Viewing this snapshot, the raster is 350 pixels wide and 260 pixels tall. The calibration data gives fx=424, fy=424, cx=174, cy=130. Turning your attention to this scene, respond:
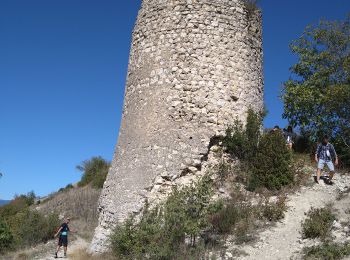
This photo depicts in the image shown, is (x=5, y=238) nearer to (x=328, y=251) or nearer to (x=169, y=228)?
(x=169, y=228)

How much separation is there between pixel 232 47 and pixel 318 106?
519 centimetres

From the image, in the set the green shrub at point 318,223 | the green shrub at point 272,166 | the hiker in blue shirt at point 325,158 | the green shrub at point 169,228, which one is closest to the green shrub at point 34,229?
the green shrub at point 169,228

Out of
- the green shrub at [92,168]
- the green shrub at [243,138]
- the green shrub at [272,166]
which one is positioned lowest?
the green shrub at [272,166]

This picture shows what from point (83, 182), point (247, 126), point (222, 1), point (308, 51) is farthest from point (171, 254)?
point (83, 182)

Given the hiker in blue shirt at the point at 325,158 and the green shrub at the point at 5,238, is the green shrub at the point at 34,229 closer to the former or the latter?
the green shrub at the point at 5,238

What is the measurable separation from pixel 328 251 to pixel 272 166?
345cm

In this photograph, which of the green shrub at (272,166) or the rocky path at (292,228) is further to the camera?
the green shrub at (272,166)

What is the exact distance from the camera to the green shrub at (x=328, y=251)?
724 cm

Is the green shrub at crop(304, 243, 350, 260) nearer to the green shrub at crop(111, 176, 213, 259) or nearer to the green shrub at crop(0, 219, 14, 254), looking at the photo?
the green shrub at crop(111, 176, 213, 259)

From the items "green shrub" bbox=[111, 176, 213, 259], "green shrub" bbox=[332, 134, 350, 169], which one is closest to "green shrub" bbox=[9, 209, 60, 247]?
"green shrub" bbox=[111, 176, 213, 259]

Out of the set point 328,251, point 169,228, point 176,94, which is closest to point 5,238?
point 176,94

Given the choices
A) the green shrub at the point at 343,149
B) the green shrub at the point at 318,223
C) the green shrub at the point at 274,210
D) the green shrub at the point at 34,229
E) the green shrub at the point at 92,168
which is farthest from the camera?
A: the green shrub at the point at 92,168

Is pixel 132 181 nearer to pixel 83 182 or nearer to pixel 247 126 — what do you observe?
pixel 247 126

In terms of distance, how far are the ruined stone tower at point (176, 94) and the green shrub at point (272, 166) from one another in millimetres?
1048
